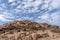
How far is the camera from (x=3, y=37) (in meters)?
14.5

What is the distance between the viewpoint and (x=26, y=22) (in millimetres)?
21266

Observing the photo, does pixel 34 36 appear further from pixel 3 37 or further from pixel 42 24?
pixel 42 24

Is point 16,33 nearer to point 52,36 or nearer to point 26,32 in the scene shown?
point 26,32

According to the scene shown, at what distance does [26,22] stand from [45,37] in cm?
844

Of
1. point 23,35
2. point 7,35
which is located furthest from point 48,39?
point 7,35

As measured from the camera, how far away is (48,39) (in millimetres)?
12469

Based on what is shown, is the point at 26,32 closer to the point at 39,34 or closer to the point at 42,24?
the point at 39,34

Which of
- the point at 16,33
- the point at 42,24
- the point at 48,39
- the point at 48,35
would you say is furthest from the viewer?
the point at 42,24

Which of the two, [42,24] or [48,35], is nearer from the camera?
[48,35]

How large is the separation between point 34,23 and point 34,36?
7473 mm

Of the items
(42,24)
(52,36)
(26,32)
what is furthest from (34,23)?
(52,36)

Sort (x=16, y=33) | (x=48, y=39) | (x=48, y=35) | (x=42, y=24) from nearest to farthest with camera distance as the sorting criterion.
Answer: (x=48, y=39)
(x=48, y=35)
(x=16, y=33)
(x=42, y=24)

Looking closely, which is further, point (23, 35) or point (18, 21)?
point (18, 21)

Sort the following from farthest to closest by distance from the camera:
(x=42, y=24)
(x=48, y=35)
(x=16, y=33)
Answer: (x=42, y=24)
(x=16, y=33)
(x=48, y=35)
